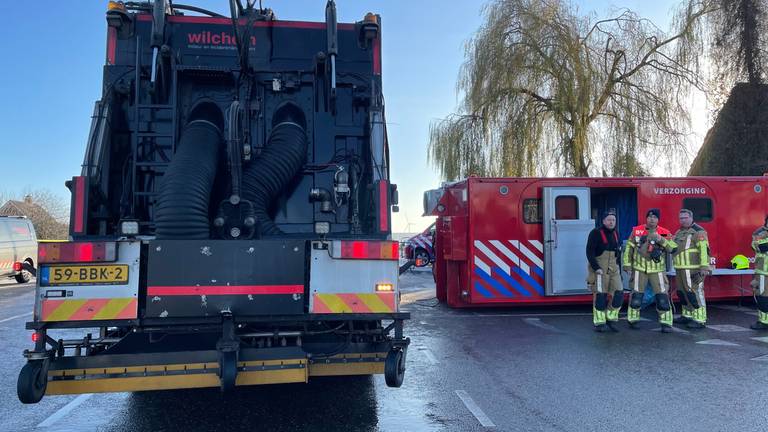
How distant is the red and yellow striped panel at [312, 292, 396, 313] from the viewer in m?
4.35

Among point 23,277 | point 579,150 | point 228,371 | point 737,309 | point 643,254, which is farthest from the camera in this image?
point 23,277

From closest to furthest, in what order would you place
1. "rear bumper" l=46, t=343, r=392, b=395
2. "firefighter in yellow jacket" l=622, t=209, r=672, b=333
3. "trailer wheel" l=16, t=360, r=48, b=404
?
"trailer wheel" l=16, t=360, r=48, b=404 < "rear bumper" l=46, t=343, r=392, b=395 < "firefighter in yellow jacket" l=622, t=209, r=672, b=333

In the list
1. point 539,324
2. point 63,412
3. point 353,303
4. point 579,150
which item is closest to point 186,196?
point 353,303

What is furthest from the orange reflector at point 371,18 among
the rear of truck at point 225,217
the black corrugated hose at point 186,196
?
the black corrugated hose at point 186,196

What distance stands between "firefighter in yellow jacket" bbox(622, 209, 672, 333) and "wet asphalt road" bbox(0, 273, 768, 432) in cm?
62

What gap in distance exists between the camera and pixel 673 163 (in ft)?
58.5

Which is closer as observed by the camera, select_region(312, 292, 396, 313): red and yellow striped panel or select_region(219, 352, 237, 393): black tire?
select_region(219, 352, 237, 393): black tire

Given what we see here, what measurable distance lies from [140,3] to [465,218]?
680 centimetres

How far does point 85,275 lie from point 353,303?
1.93 metres

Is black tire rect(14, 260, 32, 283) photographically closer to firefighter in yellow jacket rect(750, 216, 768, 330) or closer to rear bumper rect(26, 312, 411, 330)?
rear bumper rect(26, 312, 411, 330)

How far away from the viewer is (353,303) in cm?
438

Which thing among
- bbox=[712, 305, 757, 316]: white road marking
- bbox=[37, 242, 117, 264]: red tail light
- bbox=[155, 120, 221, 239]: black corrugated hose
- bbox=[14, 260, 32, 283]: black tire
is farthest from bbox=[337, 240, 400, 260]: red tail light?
bbox=[14, 260, 32, 283]: black tire

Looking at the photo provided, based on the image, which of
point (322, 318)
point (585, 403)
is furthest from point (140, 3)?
point (585, 403)

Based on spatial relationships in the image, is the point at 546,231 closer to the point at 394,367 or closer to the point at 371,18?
the point at 371,18
